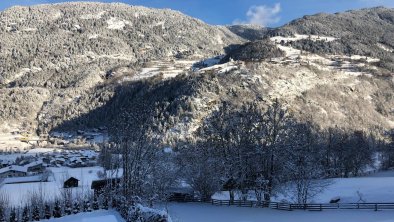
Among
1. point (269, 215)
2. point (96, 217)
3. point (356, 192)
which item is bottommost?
point (269, 215)

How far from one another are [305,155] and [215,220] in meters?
13.9

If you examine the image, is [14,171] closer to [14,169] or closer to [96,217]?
[14,169]

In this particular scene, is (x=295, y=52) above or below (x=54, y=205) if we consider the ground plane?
above

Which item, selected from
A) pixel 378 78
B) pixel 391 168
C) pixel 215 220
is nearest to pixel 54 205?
pixel 215 220

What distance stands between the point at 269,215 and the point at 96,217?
15.7 m

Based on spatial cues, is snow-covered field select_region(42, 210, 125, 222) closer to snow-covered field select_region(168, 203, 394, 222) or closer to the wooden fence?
snow-covered field select_region(168, 203, 394, 222)

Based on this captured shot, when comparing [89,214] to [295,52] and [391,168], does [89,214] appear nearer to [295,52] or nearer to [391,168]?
[391,168]

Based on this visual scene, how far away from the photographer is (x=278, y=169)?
45750 mm

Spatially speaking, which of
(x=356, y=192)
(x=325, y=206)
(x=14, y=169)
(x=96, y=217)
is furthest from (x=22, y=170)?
(x=96, y=217)

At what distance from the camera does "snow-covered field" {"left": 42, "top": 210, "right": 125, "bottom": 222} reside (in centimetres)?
2538

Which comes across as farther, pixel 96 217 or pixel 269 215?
pixel 269 215

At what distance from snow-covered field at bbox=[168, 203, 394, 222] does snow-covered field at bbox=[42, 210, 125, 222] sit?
243 inches

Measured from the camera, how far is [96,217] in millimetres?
26328

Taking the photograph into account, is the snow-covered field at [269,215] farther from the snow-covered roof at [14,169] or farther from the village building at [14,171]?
the snow-covered roof at [14,169]
